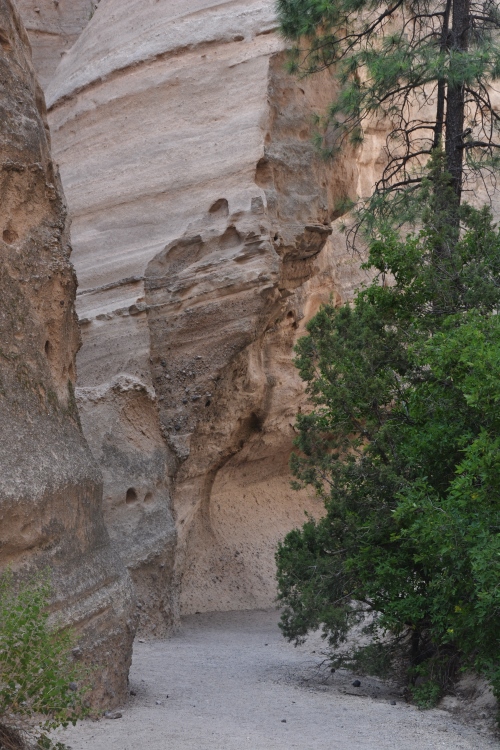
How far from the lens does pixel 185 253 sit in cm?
1166

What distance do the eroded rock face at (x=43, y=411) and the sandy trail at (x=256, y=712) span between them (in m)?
0.58

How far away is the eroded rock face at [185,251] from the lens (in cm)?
1091

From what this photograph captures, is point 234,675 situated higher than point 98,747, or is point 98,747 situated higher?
point 98,747

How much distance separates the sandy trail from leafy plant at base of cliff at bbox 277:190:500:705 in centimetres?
44

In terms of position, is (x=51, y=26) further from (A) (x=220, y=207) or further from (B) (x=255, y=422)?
(B) (x=255, y=422)

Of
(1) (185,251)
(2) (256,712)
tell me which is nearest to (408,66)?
(1) (185,251)

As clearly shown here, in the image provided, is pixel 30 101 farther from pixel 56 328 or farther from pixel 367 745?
pixel 367 745

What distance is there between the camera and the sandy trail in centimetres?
595

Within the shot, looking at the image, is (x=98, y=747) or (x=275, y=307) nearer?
(x=98, y=747)

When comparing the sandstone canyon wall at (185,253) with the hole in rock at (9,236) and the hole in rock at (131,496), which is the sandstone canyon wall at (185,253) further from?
the hole in rock at (9,236)

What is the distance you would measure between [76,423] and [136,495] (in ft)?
11.5

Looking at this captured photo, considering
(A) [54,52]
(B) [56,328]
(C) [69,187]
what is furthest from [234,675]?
(A) [54,52]

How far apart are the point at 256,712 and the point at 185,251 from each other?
629 cm

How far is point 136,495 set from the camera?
34.3 feet
